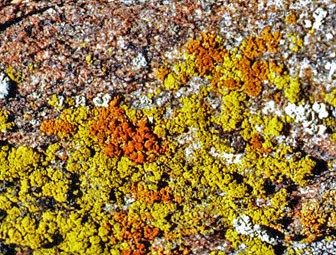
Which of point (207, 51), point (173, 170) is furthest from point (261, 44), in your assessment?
point (173, 170)

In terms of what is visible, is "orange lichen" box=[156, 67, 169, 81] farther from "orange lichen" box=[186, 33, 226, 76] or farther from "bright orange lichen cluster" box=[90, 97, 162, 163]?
"bright orange lichen cluster" box=[90, 97, 162, 163]

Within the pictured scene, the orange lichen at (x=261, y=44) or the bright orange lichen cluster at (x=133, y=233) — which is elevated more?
the orange lichen at (x=261, y=44)

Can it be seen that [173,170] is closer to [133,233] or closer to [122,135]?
[122,135]

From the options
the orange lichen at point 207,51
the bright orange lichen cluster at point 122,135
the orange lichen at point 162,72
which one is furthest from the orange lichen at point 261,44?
the bright orange lichen cluster at point 122,135

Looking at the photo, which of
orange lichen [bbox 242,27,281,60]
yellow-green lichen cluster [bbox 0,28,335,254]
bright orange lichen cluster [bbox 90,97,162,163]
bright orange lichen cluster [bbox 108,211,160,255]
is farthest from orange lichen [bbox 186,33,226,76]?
bright orange lichen cluster [bbox 108,211,160,255]

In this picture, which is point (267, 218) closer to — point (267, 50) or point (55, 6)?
point (267, 50)

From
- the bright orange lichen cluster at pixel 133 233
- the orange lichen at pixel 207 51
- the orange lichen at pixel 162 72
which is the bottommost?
the bright orange lichen cluster at pixel 133 233

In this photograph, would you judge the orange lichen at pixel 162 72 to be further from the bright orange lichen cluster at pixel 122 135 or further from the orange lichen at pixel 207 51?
the bright orange lichen cluster at pixel 122 135

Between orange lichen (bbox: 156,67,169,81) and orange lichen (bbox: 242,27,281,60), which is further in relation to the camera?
orange lichen (bbox: 156,67,169,81)

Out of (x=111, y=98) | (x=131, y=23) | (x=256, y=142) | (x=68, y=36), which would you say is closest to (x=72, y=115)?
(x=111, y=98)
